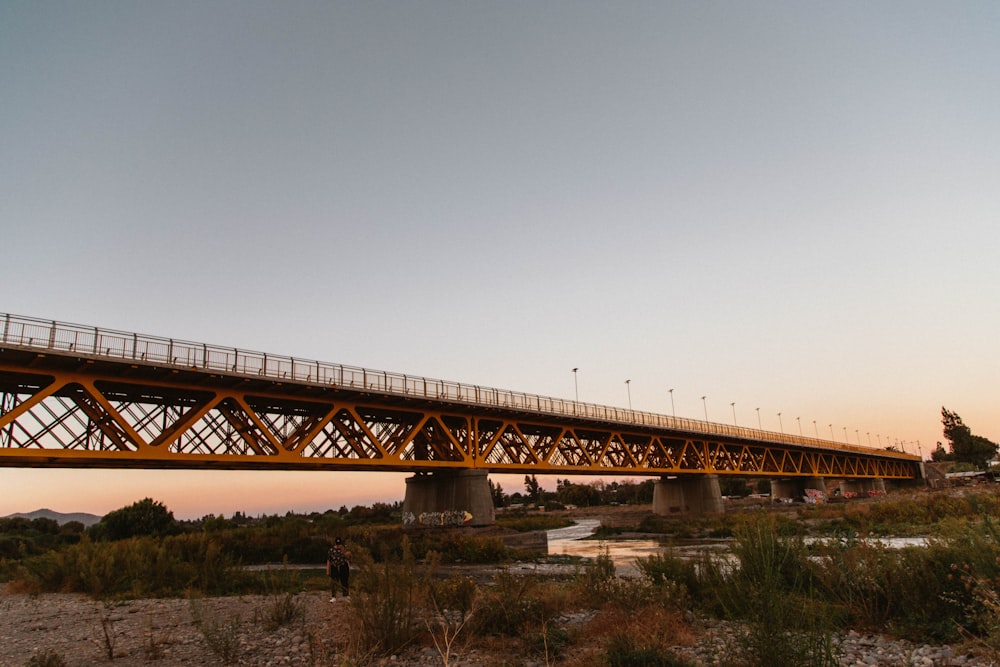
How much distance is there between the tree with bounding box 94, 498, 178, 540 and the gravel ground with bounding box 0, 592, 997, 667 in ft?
128

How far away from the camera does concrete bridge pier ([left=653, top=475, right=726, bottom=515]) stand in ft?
218

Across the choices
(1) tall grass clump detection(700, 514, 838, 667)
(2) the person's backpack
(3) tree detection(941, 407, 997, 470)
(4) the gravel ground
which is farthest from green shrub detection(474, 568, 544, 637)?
(3) tree detection(941, 407, 997, 470)

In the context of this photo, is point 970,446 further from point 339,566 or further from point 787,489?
point 339,566

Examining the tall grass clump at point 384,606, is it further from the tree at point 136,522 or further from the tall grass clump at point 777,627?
the tree at point 136,522

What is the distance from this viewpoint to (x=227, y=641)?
→ 9578mm

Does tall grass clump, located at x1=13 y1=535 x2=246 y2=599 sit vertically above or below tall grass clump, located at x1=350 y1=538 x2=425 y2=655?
below

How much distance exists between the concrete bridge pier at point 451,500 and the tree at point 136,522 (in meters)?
23.5

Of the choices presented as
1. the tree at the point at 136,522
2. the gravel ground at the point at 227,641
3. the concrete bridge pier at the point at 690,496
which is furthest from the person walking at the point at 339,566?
the concrete bridge pier at the point at 690,496

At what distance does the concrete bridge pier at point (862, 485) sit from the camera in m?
109

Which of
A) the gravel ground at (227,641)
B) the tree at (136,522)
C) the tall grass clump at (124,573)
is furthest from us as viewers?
the tree at (136,522)

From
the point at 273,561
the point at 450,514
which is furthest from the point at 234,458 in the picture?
the point at 450,514

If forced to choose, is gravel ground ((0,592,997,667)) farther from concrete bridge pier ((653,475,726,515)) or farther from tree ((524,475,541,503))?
tree ((524,475,541,503))

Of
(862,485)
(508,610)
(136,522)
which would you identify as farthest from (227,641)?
(862,485)

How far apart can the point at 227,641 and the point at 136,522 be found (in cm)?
5078
